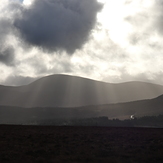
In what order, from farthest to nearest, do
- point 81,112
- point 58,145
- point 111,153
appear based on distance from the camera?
point 81,112 < point 58,145 < point 111,153

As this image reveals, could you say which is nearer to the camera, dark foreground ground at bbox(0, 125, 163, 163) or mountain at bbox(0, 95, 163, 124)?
dark foreground ground at bbox(0, 125, 163, 163)

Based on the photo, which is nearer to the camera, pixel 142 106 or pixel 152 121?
pixel 152 121

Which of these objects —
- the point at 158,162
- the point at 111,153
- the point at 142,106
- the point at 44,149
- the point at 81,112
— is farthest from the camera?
the point at 81,112

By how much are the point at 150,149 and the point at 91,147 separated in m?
5.06

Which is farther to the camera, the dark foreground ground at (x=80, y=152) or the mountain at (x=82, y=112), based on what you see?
the mountain at (x=82, y=112)

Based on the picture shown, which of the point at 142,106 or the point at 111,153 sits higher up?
the point at 142,106

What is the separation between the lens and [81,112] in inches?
5482

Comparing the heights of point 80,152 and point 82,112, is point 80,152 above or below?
below

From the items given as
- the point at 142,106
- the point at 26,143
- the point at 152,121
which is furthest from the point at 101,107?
the point at 26,143

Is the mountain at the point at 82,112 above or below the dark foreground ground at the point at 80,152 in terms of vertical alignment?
above

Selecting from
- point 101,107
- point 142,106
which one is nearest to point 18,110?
point 101,107

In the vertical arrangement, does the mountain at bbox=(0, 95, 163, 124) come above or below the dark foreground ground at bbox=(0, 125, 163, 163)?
above

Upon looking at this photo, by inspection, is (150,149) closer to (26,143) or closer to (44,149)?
(44,149)

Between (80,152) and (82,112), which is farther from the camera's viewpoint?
(82,112)
